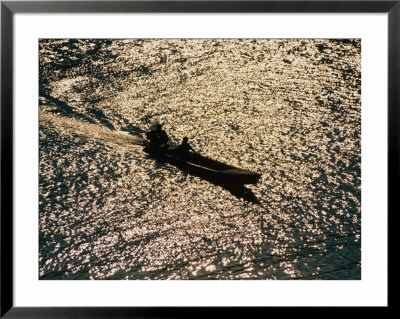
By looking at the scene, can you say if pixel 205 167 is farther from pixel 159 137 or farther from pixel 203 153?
pixel 159 137

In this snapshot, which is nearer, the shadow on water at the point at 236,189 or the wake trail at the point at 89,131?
the shadow on water at the point at 236,189

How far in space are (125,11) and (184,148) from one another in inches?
31.2

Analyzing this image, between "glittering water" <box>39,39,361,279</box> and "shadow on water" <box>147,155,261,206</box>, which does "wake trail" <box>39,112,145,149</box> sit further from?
"shadow on water" <box>147,155,261,206</box>

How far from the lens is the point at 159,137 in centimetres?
263

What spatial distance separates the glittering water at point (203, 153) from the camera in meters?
2.55

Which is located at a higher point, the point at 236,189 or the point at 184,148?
the point at 184,148

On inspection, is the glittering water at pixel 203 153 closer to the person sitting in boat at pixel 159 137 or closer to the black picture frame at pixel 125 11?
the person sitting in boat at pixel 159 137

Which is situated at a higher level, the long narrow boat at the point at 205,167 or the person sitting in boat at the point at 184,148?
the person sitting in boat at the point at 184,148

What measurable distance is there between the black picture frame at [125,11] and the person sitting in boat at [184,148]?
692 millimetres

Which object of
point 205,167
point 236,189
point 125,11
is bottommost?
point 236,189

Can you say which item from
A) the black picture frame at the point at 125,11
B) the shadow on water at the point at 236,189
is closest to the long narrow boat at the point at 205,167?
the shadow on water at the point at 236,189

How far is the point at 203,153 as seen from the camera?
8.75ft

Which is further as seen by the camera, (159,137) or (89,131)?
(89,131)

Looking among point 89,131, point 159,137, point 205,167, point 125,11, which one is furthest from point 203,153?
point 125,11
